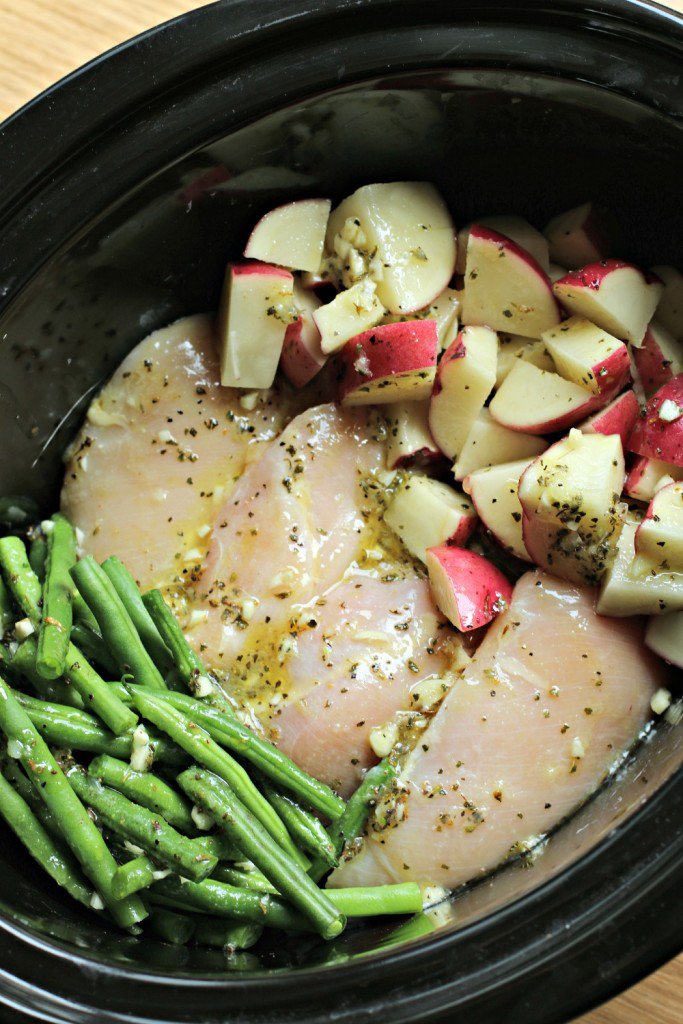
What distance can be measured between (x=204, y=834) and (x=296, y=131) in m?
1.21

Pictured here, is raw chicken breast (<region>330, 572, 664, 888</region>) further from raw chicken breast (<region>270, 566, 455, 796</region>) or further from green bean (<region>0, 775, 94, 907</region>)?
green bean (<region>0, 775, 94, 907</region>)

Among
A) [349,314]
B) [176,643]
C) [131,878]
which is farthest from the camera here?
[349,314]

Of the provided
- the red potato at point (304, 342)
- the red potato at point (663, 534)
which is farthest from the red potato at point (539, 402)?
the red potato at point (304, 342)

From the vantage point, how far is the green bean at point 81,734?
157 cm

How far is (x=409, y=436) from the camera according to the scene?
72.0 inches

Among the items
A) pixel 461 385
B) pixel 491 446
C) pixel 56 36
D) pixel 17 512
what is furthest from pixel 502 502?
pixel 56 36

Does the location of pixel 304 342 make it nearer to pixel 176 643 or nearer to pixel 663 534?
pixel 176 643

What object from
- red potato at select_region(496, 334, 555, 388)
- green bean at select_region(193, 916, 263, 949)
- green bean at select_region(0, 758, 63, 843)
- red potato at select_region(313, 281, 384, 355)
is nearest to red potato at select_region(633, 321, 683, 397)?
red potato at select_region(496, 334, 555, 388)

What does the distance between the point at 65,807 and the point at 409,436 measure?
885mm

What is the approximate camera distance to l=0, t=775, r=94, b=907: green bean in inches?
60.2

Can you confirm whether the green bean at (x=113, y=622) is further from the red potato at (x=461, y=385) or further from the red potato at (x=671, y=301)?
the red potato at (x=671, y=301)

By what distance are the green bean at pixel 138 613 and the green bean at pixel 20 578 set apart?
Result: 0.13 meters

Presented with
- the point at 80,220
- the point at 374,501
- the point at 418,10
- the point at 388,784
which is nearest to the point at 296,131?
the point at 418,10

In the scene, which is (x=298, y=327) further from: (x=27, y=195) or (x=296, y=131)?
(x=27, y=195)
